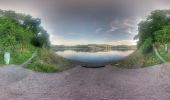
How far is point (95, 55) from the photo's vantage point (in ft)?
8.84

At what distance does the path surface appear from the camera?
2732mm

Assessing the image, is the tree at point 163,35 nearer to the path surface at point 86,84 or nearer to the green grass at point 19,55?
the path surface at point 86,84

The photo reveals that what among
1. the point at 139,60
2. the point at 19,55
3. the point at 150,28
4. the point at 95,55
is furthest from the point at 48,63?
the point at 150,28

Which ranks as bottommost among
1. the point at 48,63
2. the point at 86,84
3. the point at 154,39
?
the point at 86,84

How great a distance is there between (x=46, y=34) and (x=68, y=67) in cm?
26

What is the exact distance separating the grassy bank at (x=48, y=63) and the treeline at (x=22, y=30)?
59 millimetres

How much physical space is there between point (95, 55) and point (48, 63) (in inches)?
12.4

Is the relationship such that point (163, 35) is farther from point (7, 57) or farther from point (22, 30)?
point (7, 57)

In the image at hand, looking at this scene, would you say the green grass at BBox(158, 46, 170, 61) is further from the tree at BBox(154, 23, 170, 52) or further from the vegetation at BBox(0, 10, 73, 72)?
the vegetation at BBox(0, 10, 73, 72)

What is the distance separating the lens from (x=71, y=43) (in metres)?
2.68

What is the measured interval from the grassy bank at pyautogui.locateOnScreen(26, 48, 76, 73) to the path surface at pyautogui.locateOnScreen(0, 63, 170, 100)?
0.11 feet

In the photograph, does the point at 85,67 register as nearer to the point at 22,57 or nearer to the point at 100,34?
the point at 100,34

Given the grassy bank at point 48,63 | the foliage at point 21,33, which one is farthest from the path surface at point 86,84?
the foliage at point 21,33

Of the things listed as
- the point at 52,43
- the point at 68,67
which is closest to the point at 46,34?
the point at 52,43
